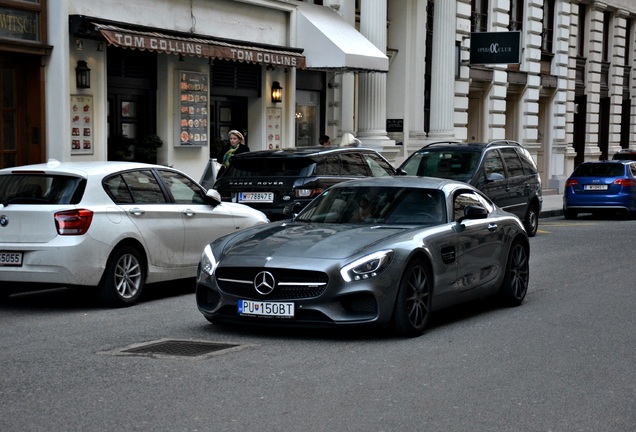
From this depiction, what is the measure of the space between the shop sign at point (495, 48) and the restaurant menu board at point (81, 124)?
1618cm

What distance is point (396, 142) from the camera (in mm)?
30516

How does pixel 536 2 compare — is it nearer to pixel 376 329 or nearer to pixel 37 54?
pixel 37 54

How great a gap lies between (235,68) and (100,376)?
1668cm

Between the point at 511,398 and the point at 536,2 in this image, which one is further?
the point at 536,2

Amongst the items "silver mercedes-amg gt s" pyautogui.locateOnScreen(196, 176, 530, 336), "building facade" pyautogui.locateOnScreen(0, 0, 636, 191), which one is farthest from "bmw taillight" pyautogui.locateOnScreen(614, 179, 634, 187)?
"silver mercedes-amg gt s" pyautogui.locateOnScreen(196, 176, 530, 336)

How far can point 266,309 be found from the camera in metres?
9.44

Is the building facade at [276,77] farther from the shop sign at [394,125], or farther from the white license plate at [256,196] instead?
the white license plate at [256,196]

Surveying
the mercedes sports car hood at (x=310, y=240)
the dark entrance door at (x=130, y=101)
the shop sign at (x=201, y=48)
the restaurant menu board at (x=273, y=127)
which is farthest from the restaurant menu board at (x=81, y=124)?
the mercedes sports car hood at (x=310, y=240)

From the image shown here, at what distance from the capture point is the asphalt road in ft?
22.6

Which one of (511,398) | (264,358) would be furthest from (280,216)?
(511,398)

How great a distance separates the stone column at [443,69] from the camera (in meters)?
32.0

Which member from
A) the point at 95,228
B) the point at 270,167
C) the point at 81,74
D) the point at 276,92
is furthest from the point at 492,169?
the point at 95,228

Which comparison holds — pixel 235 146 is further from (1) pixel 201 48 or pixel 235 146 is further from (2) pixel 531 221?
(2) pixel 531 221

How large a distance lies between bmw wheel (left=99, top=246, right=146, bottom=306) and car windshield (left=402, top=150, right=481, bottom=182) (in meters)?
8.63
